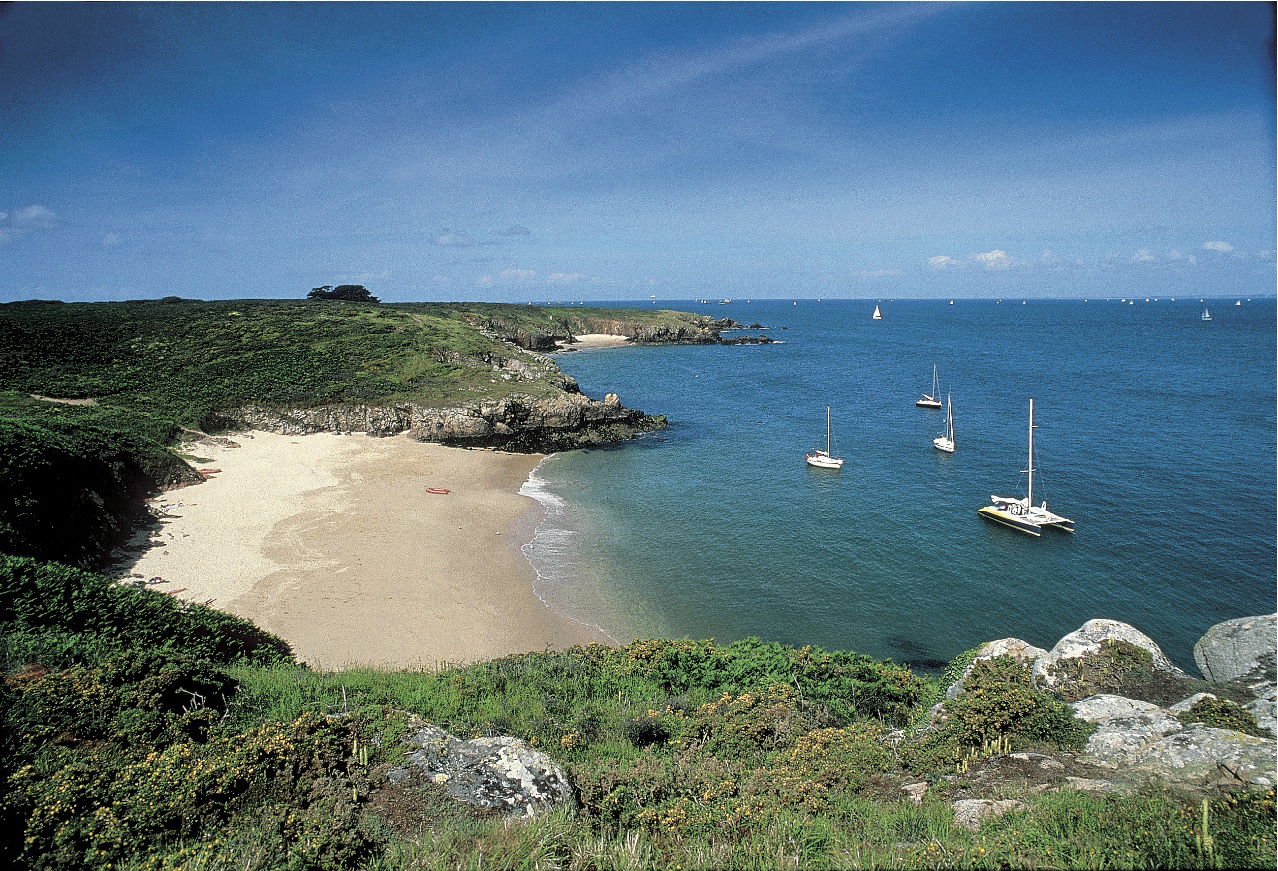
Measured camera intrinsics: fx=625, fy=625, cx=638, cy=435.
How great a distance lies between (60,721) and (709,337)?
121827 millimetres

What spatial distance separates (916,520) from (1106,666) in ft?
62.9

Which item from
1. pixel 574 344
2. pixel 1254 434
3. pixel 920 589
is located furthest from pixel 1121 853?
pixel 574 344

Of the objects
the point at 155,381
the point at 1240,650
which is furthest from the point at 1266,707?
the point at 155,381

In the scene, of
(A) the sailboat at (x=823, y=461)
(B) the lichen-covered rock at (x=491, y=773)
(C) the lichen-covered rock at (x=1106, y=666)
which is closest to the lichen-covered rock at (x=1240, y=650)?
(C) the lichen-covered rock at (x=1106, y=666)

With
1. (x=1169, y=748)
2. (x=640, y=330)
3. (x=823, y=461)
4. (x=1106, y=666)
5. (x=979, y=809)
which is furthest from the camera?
(x=640, y=330)

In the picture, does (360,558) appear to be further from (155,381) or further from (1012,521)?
(155,381)

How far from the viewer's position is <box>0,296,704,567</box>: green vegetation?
2006 centimetres

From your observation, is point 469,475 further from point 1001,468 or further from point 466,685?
point 1001,468

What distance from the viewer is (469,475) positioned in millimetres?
35750

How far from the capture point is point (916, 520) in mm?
29406

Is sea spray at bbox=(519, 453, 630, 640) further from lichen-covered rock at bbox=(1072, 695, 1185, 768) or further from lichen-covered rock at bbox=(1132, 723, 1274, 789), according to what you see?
lichen-covered rock at bbox=(1132, 723, 1274, 789)

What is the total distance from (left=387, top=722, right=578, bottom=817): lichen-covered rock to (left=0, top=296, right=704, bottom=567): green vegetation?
50.7 feet

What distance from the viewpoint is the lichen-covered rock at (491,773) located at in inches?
296

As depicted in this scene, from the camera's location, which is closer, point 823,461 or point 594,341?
point 823,461
